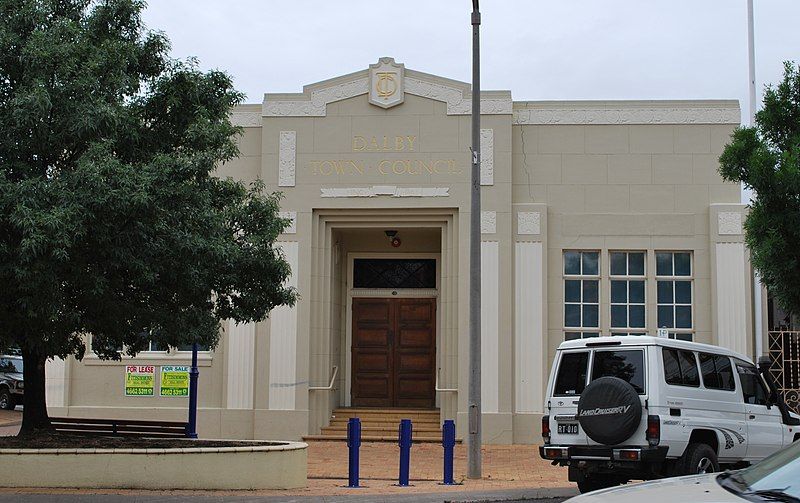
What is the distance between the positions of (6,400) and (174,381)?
13.0 metres

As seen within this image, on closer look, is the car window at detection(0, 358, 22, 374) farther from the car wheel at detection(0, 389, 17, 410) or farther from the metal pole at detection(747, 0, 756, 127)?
the metal pole at detection(747, 0, 756, 127)

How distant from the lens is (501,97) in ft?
76.8

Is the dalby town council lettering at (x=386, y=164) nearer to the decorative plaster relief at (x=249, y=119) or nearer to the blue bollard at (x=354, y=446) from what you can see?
the decorative plaster relief at (x=249, y=119)

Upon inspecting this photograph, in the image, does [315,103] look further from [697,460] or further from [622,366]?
[697,460]

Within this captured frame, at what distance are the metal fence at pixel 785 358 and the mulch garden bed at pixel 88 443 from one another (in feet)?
41.6

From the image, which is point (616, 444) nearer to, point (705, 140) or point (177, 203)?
point (177, 203)

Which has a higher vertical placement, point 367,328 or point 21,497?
point 367,328

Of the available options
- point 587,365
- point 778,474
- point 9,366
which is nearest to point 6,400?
point 9,366

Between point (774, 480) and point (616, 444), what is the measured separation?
6.86 metres

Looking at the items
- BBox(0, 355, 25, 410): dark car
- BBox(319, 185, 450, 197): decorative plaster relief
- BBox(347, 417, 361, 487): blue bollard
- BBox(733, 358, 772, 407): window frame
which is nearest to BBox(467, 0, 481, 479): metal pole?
BBox(347, 417, 361, 487): blue bollard

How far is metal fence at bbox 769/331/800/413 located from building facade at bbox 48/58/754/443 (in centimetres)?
73

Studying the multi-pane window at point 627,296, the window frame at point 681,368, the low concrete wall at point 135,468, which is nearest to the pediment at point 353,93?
the multi-pane window at point 627,296

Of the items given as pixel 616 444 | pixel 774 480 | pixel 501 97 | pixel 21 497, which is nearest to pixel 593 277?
pixel 501 97

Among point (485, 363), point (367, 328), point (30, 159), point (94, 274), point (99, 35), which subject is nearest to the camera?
point (94, 274)
